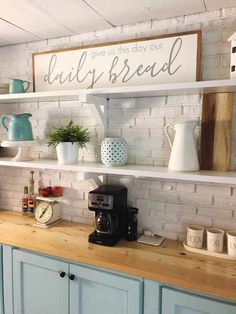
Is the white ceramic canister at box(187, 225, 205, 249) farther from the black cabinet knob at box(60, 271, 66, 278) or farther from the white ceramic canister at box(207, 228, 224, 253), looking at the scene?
the black cabinet knob at box(60, 271, 66, 278)

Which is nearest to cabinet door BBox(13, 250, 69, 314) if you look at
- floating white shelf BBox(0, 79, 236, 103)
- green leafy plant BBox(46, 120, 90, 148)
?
green leafy plant BBox(46, 120, 90, 148)

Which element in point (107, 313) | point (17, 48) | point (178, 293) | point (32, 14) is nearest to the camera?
point (178, 293)

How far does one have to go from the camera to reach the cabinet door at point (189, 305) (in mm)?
1042

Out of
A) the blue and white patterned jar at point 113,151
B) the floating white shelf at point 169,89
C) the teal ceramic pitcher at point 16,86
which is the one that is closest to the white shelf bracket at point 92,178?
the blue and white patterned jar at point 113,151

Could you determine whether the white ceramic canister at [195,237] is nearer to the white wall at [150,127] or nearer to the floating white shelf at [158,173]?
→ the white wall at [150,127]

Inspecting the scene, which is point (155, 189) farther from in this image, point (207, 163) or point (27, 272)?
point (27, 272)

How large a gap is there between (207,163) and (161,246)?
1.73 ft

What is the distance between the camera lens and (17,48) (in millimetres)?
1890

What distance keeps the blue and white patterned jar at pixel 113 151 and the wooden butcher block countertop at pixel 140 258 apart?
1.53 feet

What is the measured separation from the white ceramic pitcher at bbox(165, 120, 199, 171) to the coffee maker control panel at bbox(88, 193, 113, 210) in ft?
1.25

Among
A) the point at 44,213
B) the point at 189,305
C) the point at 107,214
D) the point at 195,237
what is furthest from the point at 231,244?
the point at 44,213

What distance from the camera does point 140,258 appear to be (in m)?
1.29

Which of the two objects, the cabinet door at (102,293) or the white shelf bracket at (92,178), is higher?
the white shelf bracket at (92,178)

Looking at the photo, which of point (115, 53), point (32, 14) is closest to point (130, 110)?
point (115, 53)
